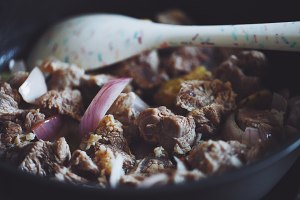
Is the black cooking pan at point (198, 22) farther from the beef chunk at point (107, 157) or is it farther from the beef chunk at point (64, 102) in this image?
the beef chunk at point (64, 102)

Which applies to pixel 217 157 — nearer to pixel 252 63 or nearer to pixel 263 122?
pixel 263 122

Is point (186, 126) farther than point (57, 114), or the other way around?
point (57, 114)

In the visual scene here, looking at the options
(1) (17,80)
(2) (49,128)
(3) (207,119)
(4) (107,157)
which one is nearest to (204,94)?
(3) (207,119)

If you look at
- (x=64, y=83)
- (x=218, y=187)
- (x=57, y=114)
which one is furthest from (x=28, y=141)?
(x=218, y=187)

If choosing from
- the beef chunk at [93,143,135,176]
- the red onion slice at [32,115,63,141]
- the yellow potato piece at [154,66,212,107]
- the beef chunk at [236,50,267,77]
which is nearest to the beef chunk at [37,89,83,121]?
the red onion slice at [32,115,63,141]

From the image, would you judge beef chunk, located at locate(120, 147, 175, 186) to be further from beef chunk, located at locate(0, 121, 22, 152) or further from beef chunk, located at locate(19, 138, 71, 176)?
beef chunk, located at locate(0, 121, 22, 152)

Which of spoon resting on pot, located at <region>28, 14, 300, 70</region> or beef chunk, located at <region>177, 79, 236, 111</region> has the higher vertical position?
spoon resting on pot, located at <region>28, 14, 300, 70</region>
